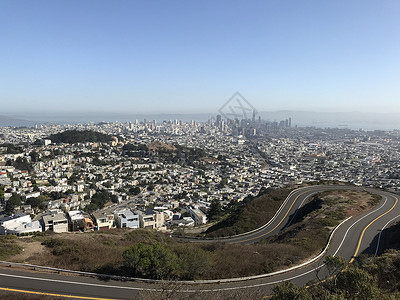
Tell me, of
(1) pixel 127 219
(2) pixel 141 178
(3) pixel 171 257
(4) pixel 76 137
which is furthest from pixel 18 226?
(4) pixel 76 137

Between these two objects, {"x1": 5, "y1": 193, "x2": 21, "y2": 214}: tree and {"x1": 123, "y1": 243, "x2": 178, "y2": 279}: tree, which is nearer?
{"x1": 123, "y1": 243, "x2": 178, "y2": 279}: tree

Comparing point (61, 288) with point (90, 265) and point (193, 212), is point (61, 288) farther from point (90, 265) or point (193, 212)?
point (193, 212)

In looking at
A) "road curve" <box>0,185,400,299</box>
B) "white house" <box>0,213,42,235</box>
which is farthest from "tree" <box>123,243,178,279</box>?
"white house" <box>0,213,42,235</box>

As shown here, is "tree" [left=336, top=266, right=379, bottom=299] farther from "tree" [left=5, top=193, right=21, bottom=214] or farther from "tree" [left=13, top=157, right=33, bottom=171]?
"tree" [left=13, top=157, right=33, bottom=171]

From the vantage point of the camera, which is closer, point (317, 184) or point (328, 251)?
point (328, 251)

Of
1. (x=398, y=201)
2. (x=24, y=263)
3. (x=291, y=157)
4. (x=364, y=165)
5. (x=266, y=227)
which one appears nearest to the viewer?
(x=24, y=263)

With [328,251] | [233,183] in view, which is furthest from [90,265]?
[233,183]

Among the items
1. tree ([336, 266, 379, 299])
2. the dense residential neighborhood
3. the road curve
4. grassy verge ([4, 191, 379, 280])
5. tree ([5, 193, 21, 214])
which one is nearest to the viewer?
tree ([336, 266, 379, 299])
